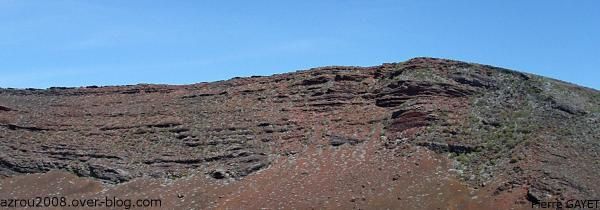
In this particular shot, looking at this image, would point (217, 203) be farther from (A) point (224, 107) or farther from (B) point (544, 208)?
(B) point (544, 208)

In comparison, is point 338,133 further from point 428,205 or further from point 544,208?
point 544,208

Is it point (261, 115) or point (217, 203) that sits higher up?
point (261, 115)

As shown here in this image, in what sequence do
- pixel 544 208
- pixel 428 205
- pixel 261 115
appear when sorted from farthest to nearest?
pixel 261 115 < pixel 428 205 < pixel 544 208

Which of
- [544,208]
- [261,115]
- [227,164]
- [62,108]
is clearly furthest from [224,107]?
[544,208]

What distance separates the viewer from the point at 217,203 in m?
39.1

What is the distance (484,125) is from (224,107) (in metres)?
16.3

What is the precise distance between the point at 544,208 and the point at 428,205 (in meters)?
4.84

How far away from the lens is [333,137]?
43.5 m

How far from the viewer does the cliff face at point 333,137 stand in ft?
120

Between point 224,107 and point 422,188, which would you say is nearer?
point 422,188

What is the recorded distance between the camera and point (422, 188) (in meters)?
36.4

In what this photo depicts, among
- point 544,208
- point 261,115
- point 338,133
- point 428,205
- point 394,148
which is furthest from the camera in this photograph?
point 261,115

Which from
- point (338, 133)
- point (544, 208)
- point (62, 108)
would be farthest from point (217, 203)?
point (62, 108)

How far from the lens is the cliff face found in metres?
36.7
